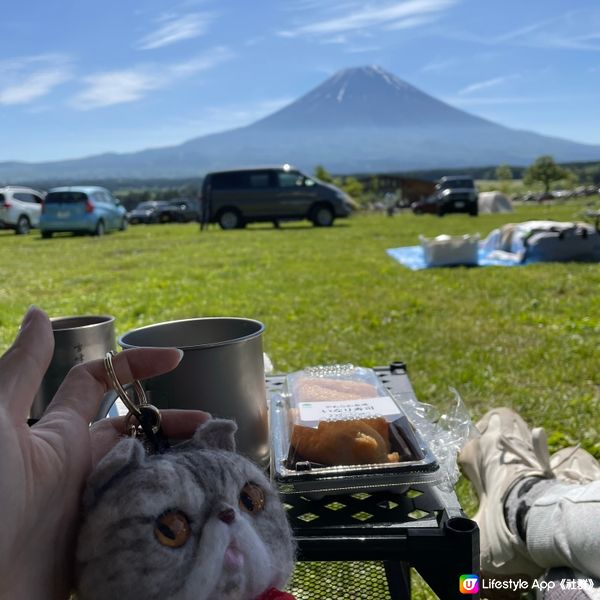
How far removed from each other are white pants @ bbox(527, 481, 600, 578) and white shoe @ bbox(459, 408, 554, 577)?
11 centimetres

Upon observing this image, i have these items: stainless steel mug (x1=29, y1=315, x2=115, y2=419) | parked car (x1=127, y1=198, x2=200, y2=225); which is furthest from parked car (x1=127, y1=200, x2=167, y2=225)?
stainless steel mug (x1=29, y1=315, x2=115, y2=419)

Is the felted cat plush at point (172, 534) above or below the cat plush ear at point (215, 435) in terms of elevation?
below

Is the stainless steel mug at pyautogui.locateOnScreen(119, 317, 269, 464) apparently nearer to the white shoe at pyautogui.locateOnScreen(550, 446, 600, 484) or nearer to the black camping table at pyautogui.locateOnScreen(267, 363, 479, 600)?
the black camping table at pyautogui.locateOnScreen(267, 363, 479, 600)

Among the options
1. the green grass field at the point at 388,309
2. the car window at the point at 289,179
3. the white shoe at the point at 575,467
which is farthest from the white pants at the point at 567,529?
the car window at the point at 289,179

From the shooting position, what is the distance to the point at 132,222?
29797 mm

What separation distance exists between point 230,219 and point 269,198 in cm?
118

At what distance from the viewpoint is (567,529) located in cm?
121

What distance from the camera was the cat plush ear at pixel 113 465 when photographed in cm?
60

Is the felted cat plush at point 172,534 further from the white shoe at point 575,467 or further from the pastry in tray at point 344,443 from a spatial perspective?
the white shoe at point 575,467

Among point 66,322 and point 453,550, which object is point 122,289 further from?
point 453,550

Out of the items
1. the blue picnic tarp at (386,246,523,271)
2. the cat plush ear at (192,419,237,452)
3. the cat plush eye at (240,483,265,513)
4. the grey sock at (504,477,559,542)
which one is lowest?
the blue picnic tarp at (386,246,523,271)
